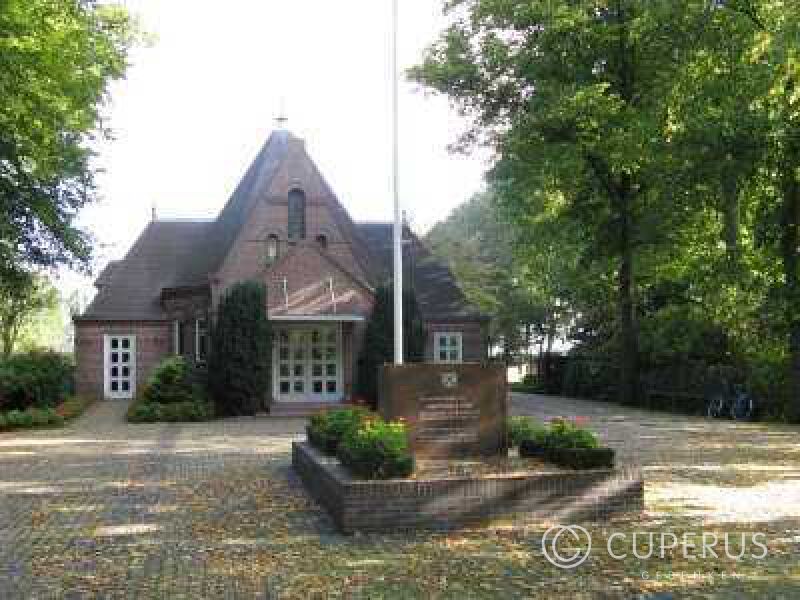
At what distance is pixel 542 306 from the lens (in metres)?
47.9

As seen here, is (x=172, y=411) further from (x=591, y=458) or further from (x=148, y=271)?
(x=591, y=458)

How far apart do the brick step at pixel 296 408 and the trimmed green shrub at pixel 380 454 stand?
17.6m

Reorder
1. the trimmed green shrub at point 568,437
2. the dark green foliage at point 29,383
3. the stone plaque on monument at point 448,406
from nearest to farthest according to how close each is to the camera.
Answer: the trimmed green shrub at point 568,437 → the stone plaque on monument at point 448,406 → the dark green foliage at point 29,383

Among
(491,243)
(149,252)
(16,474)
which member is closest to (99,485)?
(16,474)

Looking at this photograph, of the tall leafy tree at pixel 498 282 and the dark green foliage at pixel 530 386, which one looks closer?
the tall leafy tree at pixel 498 282

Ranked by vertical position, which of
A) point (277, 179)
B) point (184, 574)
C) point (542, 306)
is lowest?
point (184, 574)

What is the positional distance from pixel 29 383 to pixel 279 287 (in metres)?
7.66

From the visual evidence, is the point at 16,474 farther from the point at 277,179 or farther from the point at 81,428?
the point at 277,179

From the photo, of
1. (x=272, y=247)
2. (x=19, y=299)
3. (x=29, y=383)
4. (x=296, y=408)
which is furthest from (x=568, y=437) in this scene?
(x=19, y=299)

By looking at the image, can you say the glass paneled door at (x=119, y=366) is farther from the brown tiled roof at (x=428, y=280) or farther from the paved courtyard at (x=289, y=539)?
the paved courtyard at (x=289, y=539)

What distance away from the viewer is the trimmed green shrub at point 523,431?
12031 millimetres

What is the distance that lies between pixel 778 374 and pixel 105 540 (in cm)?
1968

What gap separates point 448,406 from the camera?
39.9ft

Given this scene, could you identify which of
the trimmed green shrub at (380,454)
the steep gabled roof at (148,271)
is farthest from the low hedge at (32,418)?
the trimmed green shrub at (380,454)
